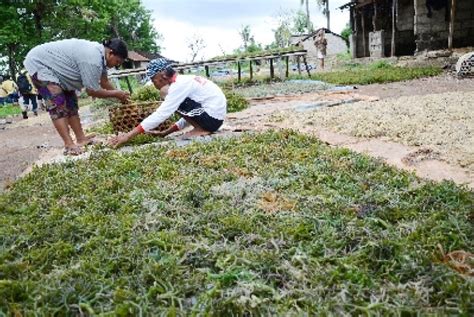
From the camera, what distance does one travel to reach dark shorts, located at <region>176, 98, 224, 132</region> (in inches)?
186

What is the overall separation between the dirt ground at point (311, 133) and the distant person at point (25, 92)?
266 cm

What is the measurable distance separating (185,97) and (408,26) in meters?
16.3

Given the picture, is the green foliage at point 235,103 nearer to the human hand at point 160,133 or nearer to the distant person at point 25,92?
the human hand at point 160,133

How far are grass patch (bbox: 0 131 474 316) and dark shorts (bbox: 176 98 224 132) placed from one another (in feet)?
5.15

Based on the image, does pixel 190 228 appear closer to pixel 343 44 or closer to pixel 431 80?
pixel 431 80

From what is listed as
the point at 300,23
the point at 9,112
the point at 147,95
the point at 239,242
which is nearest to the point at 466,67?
the point at 147,95

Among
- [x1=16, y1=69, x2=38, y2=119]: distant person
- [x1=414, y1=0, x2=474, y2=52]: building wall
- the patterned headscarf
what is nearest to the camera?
the patterned headscarf

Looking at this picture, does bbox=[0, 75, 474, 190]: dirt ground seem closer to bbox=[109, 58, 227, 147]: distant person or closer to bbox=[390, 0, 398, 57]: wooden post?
bbox=[109, 58, 227, 147]: distant person

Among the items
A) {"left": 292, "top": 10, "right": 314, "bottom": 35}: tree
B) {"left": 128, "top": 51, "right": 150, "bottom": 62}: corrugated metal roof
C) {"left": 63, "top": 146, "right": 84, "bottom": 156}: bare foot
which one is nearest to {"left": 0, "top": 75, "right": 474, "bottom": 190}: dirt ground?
{"left": 63, "top": 146, "right": 84, "bottom": 156}: bare foot

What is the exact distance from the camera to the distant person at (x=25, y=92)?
11.9 meters

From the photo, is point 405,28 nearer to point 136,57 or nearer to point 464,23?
point 464,23

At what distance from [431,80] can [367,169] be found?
879cm

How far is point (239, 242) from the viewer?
2053 millimetres

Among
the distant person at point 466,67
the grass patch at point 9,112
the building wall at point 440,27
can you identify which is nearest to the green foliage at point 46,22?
the grass patch at point 9,112
